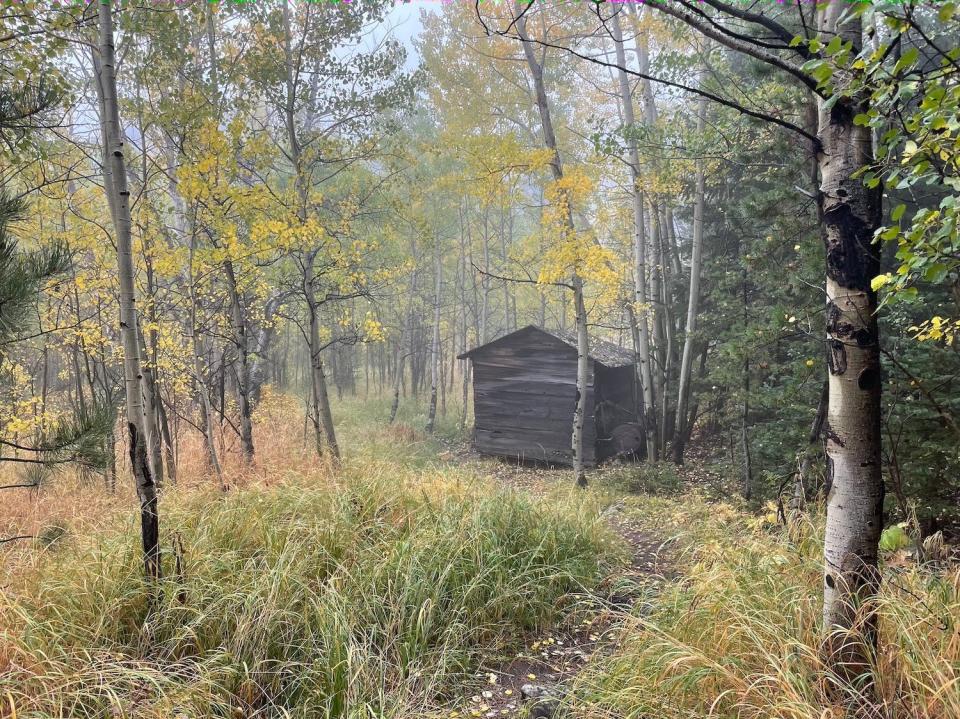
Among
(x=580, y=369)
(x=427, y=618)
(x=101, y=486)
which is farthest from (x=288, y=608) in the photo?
(x=580, y=369)

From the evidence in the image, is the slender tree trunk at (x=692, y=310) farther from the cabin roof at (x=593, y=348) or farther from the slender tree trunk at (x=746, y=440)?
the cabin roof at (x=593, y=348)

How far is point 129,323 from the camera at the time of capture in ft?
11.4

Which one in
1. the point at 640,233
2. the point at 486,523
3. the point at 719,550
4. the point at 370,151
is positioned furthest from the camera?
the point at 640,233

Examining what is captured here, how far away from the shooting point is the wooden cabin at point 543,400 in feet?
41.8


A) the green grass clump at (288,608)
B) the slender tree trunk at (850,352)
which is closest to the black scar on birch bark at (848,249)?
the slender tree trunk at (850,352)

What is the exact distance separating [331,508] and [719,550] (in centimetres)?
333

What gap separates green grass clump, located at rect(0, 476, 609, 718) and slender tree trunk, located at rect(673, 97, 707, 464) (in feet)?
21.2

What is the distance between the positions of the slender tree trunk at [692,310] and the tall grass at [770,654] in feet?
23.9

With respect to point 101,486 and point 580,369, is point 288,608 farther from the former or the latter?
point 580,369

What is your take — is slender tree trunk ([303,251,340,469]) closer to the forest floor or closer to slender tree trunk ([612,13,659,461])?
the forest floor

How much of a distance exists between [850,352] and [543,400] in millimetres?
11232

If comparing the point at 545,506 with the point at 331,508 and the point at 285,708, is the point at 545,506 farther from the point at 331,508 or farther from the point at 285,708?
the point at 285,708

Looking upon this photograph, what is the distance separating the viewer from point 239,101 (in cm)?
845

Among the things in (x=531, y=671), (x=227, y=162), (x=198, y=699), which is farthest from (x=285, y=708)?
(x=227, y=162)
